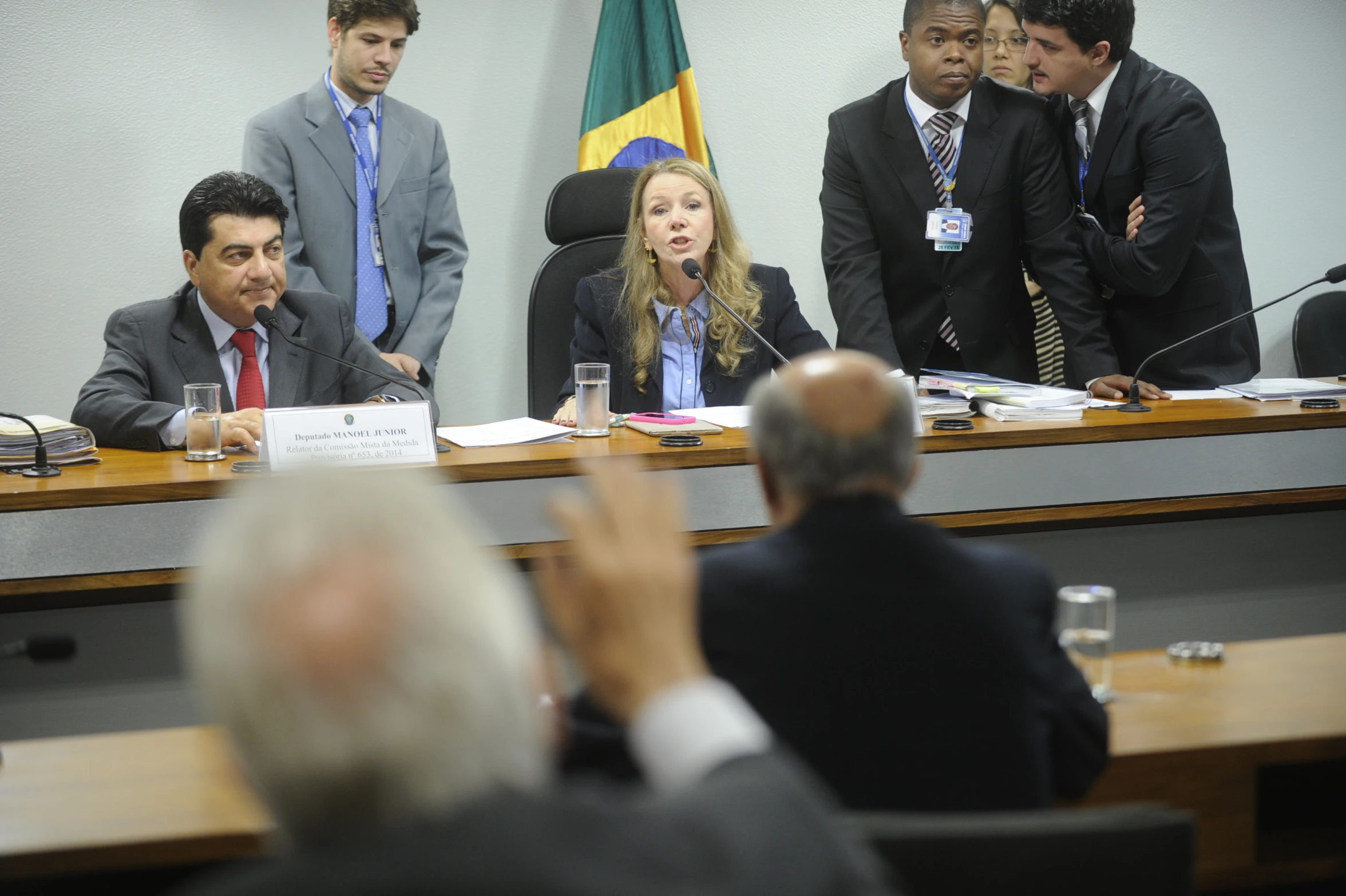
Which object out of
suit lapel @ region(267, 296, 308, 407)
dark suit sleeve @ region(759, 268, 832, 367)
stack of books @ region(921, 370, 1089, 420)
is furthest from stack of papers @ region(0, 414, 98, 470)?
stack of books @ region(921, 370, 1089, 420)

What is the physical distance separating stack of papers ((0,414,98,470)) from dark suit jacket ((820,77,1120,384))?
1975mm

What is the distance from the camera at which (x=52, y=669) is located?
2.40m

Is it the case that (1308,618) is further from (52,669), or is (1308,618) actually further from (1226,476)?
(52,669)

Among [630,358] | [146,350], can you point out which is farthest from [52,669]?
[630,358]

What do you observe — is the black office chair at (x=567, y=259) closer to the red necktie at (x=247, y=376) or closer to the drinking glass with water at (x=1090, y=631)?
the red necktie at (x=247, y=376)

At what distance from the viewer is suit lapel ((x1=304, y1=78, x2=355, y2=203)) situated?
4.14m

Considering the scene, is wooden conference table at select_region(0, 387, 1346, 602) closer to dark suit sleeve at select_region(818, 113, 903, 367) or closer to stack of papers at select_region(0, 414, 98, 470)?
stack of papers at select_region(0, 414, 98, 470)

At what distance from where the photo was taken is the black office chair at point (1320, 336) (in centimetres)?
477

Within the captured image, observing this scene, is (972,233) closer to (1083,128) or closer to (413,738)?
(1083,128)


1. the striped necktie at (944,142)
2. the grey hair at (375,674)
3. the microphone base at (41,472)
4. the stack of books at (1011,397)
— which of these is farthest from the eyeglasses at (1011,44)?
the grey hair at (375,674)

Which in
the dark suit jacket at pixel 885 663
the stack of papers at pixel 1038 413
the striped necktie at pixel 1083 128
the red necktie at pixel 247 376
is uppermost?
the striped necktie at pixel 1083 128

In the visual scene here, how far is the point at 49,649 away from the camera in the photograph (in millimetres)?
1354

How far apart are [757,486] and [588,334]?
980 millimetres

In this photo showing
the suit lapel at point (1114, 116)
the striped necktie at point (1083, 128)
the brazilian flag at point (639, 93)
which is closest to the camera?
the suit lapel at point (1114, 116)
